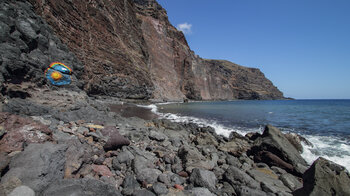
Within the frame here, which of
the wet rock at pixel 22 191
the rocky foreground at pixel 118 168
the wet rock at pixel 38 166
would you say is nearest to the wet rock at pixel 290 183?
the rocky foreground at pixel 118 168

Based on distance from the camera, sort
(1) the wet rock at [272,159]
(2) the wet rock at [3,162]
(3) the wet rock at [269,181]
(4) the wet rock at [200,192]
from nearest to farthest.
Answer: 1. (2) the wet rock at [3,162]
2. (4) the wet rock at [200,192]
3. (3) the wet rock at [269,181]
4. (1) the wet rock at [272,159]

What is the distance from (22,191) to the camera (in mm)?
1914

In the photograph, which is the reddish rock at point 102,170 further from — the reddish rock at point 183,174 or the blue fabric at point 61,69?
the blue fabric at point 61,69

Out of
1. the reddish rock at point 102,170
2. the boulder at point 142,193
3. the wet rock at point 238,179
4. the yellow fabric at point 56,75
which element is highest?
the yellow fabric at point 56,75

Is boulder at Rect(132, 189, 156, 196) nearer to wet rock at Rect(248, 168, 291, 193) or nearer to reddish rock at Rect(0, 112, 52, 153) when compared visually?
reddish rock at Rect(0, 112, 52, 153)

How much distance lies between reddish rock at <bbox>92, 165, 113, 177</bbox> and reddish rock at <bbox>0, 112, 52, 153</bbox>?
1.16 m

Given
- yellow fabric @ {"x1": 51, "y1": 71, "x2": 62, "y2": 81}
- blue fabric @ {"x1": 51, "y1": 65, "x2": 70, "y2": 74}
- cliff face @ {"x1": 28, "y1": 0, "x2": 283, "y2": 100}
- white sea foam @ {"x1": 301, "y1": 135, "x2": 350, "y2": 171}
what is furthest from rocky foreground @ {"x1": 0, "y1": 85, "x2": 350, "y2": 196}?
cliff face @ {"x1": 28, "y1": 0, "x2": 283, "y2": 100}

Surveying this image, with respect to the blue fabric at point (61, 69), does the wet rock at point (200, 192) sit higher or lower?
lower

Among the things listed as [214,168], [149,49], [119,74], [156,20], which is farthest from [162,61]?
[214,168]

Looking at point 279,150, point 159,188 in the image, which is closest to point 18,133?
point 159,188

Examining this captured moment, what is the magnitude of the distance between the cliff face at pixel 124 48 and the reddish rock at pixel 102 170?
612 inches

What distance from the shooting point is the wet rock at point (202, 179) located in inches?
128

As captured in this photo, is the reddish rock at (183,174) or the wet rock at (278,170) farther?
the wet rock at (278,170)

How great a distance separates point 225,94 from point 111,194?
97093mm
